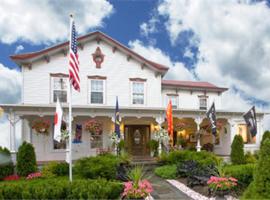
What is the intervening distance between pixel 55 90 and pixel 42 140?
3422mm

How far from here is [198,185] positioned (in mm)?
10789

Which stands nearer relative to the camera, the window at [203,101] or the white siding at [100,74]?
the white siding at [100,74]

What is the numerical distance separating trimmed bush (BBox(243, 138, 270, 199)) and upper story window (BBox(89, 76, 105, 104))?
13.3 meters

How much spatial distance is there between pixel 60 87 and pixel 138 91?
5.49 meters

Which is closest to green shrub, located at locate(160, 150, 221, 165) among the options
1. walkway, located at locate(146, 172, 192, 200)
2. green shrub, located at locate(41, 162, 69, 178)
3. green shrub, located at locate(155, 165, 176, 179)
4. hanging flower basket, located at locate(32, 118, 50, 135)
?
green shrub, located at locate(155, 165, 176, 179)

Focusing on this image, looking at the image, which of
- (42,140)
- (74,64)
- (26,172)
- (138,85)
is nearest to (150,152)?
(138,85)

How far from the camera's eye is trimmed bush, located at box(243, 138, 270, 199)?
635 centimetres

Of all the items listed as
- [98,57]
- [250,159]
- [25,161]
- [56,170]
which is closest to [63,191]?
[56,170]

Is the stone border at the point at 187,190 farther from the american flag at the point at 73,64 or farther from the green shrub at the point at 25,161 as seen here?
the green shrub at the point at 25,161

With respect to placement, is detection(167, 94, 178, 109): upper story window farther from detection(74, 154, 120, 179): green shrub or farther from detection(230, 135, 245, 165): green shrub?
detection(74, 154, 120, 179): green shrub

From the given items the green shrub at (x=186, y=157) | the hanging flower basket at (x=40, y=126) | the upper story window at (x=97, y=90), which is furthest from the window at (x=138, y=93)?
the hanging flower basket at (x=40, y=126)

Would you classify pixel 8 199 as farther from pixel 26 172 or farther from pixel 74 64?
pixel 26 172

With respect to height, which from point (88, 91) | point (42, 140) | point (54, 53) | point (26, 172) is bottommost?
point (26, 172)

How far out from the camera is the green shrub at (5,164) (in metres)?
13.8
